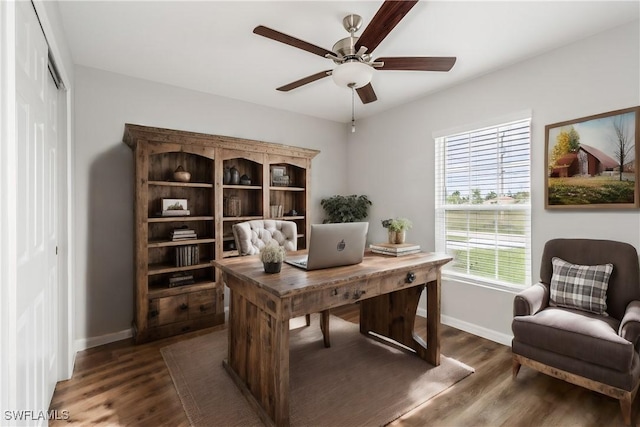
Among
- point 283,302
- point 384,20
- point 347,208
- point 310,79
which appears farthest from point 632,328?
point 347,208

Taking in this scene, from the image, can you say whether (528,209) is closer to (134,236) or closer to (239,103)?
(239,103)

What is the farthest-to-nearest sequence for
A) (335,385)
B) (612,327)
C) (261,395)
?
(335,385) → (612,327) → (261,395)

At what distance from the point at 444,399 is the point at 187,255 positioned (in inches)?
99.9

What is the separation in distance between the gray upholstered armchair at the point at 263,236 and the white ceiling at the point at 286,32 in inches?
57.9

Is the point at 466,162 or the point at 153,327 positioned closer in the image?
the point at 153,327

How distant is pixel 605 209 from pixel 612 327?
35.3 inches

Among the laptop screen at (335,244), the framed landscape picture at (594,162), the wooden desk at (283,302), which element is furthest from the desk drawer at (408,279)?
the framed landscape picture at (594,162)

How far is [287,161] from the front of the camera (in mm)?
3744

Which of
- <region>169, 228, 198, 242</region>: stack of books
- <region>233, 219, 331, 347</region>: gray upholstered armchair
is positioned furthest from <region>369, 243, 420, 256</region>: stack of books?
<region>169, 228, 198, 242</region>: stack of books

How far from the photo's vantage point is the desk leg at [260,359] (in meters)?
1.65

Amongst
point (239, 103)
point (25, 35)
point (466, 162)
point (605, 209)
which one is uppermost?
point (239, 103)

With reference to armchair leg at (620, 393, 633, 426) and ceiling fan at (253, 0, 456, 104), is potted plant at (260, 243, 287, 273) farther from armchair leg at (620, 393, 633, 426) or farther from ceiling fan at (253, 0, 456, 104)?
armchair leg at (620, 393, 633, 426)

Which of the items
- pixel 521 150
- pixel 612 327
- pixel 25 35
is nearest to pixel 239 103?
pixel 25 35

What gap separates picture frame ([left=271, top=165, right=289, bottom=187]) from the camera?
12.6ft
